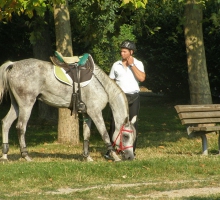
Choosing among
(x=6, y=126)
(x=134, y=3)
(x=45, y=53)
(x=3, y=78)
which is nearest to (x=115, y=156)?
(x=6, y=126)

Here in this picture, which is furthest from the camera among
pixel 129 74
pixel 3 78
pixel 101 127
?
pixel 129 74

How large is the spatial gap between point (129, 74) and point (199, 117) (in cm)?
173

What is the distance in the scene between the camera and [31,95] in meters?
13.9

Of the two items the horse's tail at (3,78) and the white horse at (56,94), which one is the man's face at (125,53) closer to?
the white horse at (56,94)

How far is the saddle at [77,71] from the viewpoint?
545 inches

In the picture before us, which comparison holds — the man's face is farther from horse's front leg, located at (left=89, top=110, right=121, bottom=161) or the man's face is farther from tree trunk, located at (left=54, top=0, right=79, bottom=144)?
tree trunk, located at (left=54, top=0, right=79, bottom=144)

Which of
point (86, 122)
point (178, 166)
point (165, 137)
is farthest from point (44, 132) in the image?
point (178, 166)

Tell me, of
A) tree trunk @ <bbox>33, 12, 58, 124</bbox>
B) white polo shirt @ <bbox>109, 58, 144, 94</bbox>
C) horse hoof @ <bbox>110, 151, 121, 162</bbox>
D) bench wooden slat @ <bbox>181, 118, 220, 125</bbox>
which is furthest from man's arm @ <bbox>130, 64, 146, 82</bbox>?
tree trunk @ <bbox>33, 12, 58, 124</bbox>

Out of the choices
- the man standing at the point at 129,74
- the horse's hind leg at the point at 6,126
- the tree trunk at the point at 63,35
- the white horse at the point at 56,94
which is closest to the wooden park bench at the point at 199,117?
the man standing at the point at 129,74

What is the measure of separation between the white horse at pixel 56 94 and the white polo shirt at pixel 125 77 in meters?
0.43

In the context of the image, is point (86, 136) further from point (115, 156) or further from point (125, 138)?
point (125, 138)

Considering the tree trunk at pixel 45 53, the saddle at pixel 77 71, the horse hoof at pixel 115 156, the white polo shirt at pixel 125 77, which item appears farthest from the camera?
the tree trunk at pixel 45 53

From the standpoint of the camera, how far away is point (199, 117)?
14852mm

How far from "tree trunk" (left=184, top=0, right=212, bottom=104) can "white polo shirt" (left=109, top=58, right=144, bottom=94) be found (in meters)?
4.28
